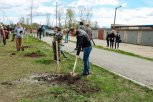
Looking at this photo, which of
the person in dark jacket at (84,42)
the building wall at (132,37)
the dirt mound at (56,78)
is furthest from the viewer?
the building wall at (132,37)

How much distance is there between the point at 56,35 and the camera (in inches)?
680

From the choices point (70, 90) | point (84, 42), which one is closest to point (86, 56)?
point (84, 42)

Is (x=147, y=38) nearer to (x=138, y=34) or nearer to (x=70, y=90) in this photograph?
(x=138, y=34)

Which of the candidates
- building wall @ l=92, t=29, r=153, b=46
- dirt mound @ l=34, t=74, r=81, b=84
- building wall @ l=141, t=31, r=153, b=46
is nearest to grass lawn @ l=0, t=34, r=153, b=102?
dirt mound @ l=34, t=74, r=81, b=84

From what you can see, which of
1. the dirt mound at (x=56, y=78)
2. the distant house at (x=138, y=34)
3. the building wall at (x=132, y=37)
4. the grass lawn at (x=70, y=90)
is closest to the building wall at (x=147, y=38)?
the distant house at (x=138, y=34)

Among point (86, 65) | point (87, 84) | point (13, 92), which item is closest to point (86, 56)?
point (86, 65)

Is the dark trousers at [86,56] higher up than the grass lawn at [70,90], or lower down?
higher up

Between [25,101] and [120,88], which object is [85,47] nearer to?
[120,88]

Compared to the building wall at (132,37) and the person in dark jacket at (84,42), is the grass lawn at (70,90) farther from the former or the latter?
the building wall at (132,37)

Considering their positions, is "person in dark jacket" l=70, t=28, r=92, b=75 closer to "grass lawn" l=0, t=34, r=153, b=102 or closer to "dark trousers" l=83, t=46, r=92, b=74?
"dark trousers" l=83, t=46, r=92, b=74

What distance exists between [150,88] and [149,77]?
282 cm

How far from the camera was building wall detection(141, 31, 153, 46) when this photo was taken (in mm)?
53562

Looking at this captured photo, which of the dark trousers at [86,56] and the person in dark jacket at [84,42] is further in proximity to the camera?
the dark trousers at [86,56]

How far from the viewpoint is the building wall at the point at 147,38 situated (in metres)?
53.6
